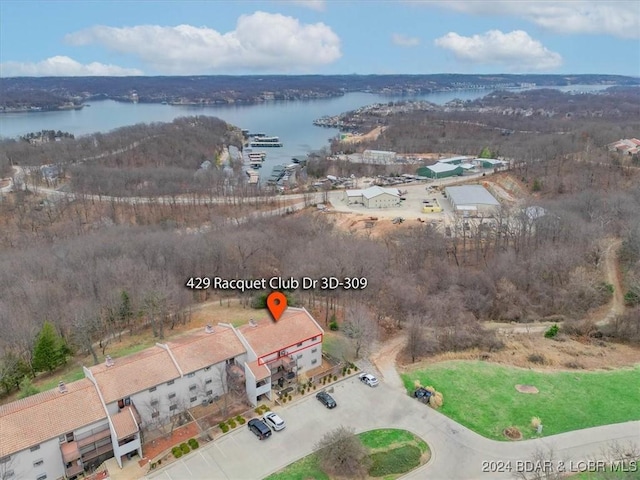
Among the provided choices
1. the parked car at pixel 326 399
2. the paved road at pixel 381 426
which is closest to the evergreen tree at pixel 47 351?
the paved road at pixel 381 426

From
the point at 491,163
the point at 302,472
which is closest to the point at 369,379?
the point at 302,472

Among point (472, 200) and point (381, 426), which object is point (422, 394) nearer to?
point (381, 426)

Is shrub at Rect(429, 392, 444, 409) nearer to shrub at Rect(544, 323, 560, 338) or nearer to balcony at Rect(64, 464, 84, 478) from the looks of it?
shrub at Rect(544, 323, 560, 338)

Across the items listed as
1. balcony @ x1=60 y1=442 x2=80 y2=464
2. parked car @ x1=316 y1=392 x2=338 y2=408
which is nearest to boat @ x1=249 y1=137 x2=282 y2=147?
parked car @ x1=316 y1=392 x2=338 y2=408

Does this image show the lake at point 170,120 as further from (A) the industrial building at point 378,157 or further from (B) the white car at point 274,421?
(B) the white car at point 274,421

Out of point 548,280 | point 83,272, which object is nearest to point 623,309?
point 548,280

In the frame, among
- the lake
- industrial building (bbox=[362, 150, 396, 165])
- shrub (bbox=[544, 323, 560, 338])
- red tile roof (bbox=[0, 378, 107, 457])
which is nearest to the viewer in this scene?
red tile roof (bbox=[0, 378, 107, 457])
